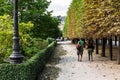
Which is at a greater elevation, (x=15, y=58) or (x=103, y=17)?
(x=103, y=17)

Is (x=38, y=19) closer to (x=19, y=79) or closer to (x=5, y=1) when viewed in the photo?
(x=5, y=1)

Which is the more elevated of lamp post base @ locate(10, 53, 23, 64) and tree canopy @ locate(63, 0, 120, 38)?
tree canopy @ locate(63, 0, 120, 38)

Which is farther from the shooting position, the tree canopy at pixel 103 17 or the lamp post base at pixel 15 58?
the tree canopy at pixel 103 17

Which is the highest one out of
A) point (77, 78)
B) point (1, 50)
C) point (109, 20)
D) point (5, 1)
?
point (5, 1)

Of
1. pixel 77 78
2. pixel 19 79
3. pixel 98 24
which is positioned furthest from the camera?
pixel 98 24

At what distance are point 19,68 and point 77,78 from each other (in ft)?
16.8

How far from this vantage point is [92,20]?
1239 inches

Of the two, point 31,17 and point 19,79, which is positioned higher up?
point 31,17

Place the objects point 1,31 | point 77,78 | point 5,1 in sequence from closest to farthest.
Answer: point 77,78 → point 1,31 → point 5,1

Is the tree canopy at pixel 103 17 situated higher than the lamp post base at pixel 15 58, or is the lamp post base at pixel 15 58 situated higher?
the tree canopy at pixel 103 17

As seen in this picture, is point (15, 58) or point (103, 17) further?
point (103, 17)

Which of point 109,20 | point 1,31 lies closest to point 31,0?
point 109,20

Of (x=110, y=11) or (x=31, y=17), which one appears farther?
(x=31, y=17)

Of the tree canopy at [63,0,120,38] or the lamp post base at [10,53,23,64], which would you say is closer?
the lamp post base at [10,53,23,64]
